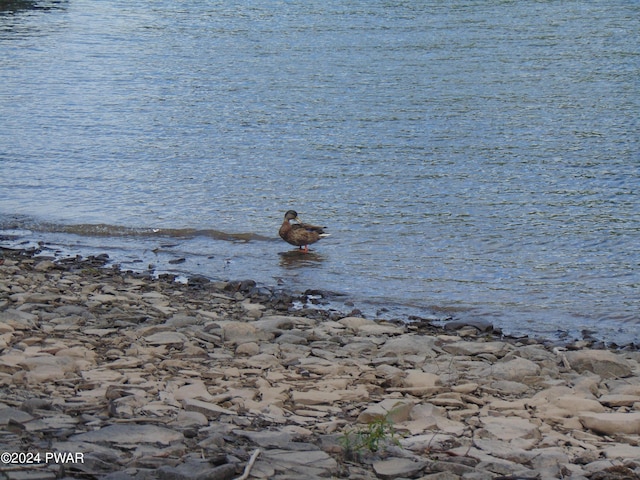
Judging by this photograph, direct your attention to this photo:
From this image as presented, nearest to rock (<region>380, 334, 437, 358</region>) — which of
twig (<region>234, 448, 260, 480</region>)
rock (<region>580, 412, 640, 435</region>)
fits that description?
rock (<region>580, 412, 640, 435</region>)

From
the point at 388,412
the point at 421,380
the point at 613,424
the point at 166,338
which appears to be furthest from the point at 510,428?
the point at 166,338

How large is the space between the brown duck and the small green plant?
8068 mm

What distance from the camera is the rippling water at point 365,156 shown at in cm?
1351

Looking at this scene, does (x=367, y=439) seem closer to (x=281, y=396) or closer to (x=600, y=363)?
(x=281, y=396)

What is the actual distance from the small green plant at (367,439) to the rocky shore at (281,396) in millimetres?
15

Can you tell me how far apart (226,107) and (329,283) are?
1337 cm

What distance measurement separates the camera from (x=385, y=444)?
6.09 metres

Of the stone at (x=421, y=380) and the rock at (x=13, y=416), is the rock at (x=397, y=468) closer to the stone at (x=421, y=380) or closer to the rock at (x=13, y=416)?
the stone at (x=421, y=380)

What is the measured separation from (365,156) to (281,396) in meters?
13.3

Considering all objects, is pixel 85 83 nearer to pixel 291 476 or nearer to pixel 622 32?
pixel 622 32

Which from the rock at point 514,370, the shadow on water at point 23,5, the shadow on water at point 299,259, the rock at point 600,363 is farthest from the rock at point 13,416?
the shadow on water at point 23,5

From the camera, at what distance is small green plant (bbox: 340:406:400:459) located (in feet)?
19.1

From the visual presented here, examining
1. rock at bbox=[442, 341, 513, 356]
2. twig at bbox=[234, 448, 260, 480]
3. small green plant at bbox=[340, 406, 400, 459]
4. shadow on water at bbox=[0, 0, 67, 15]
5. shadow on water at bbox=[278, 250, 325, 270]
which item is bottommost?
shadow on water at bbox=[278, 250, 325, 270]

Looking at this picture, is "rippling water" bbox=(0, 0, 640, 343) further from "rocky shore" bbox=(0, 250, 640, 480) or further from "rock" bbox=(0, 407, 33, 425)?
"rock" bbox=(0, 407, 33, 425)
